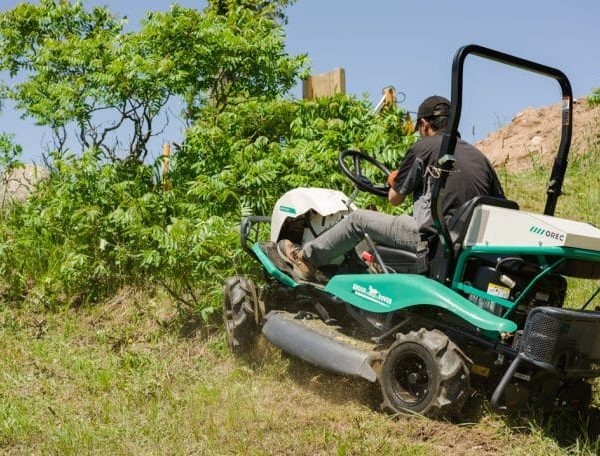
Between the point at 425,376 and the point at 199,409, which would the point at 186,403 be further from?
the point at 425,376

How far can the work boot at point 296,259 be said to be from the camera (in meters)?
5.98

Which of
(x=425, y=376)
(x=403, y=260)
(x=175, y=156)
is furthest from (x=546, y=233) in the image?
(x=175, y=156)

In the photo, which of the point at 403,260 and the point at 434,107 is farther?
the point at 434,107

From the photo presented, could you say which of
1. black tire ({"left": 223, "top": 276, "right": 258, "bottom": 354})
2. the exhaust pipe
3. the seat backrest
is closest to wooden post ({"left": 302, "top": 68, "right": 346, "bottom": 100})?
black tire ({"left": 223, "top": 276, "right": 258, "bottom": 354})

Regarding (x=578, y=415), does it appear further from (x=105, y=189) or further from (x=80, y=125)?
(x=80, y=125)

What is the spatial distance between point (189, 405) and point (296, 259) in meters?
1.41

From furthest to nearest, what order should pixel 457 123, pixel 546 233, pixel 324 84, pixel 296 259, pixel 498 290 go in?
pixel 324 84
pixel 296 259
pixel 498 290
pixel 457 123
pixel 546 233

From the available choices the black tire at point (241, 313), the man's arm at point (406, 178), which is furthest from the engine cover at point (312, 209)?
the man's arm at point (406, 178)

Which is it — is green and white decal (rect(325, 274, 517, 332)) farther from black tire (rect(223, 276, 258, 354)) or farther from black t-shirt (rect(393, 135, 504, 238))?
black tire (rect(223, 276, 258, 354))

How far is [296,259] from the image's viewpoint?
6105 mm

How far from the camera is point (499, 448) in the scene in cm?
436

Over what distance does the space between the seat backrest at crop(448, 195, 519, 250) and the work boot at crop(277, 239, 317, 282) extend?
4.94ft

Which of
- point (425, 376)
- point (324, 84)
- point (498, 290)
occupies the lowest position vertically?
point (425, 376)

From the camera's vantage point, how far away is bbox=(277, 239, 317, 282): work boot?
598 cm
